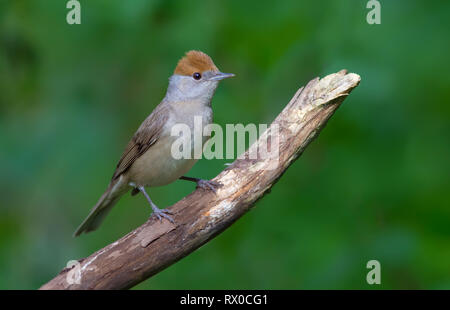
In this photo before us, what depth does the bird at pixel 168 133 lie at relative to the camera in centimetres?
525

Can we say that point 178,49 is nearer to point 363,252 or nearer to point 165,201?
point 165,201

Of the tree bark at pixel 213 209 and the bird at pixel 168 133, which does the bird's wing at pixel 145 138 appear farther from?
the tree bark at pixel 213 209

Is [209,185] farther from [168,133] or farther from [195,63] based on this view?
[195,63]

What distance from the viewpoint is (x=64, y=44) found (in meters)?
6.16

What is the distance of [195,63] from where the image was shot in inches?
219

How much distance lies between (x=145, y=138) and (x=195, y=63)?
3.12 ft

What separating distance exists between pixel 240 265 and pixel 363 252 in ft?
4.79

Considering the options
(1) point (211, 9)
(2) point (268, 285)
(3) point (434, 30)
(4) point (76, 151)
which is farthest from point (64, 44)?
(3) point (434, 30)

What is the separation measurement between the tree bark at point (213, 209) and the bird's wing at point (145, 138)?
109 centimetres

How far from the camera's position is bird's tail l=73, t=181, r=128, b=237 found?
227 inches

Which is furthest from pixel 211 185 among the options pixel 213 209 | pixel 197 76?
pixel 197 76

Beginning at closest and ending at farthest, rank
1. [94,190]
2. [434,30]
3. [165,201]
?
[434,30] → [165,201] → [94,190]

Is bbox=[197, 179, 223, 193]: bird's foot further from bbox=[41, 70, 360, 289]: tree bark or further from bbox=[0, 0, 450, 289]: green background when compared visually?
bbox=[0, 0, 450, 289]: green background

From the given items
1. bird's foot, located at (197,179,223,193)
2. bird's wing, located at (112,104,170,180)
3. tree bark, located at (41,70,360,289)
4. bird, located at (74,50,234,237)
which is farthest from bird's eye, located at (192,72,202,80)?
bird's foot, located at (197,179,223,193)
